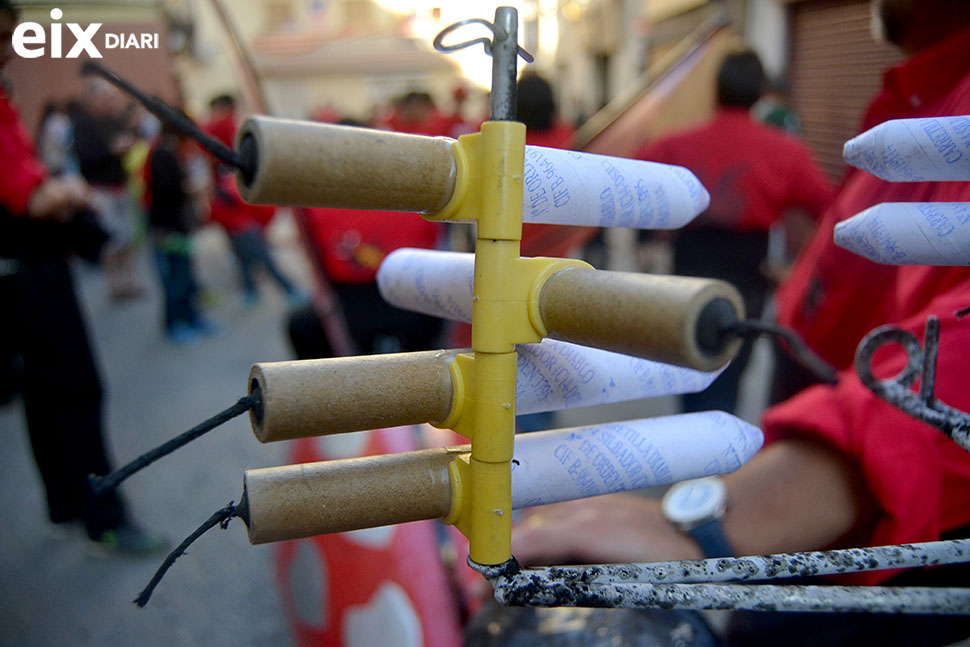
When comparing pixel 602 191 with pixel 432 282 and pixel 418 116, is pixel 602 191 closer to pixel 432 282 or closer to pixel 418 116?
pixel 432 282

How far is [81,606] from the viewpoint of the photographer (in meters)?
2.03

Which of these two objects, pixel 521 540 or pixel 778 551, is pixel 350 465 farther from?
pixel 778 551

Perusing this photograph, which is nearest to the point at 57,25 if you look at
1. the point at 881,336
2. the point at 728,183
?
the point at 881,336

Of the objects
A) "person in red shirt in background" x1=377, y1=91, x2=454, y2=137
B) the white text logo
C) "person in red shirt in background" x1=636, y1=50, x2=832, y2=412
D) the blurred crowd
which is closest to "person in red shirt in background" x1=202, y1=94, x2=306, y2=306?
the blurred crowd

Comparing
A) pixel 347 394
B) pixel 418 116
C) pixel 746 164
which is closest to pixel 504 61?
pixel 347 394

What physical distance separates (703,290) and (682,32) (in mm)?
8519

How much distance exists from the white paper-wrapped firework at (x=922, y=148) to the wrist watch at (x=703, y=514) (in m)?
0.43

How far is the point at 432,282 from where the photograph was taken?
70 cm

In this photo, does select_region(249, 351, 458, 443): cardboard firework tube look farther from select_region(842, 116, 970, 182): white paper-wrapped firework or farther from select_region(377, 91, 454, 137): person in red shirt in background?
select_region(377, 91, 454, 137): person in red shirt in background

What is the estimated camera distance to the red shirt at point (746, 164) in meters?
2.33

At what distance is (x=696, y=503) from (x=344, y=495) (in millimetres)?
616

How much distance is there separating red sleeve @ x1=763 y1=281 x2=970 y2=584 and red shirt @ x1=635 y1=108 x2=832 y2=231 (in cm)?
164

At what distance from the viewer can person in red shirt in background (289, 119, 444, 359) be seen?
2.46 meters

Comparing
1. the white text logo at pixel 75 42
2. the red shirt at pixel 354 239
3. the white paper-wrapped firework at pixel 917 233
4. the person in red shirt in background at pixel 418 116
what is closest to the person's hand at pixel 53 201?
the white text logo at pixel 75 42
